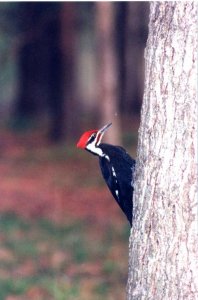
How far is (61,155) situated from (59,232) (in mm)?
7718

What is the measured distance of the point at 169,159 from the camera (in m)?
4.39

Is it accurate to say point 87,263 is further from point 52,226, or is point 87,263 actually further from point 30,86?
point 30,86

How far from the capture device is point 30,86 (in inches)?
984

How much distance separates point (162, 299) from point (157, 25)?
1665 millimetres

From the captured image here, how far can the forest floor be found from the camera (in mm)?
7918

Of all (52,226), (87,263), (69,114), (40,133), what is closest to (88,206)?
(52,226)

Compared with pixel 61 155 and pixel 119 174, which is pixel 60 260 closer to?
pixel 119 174

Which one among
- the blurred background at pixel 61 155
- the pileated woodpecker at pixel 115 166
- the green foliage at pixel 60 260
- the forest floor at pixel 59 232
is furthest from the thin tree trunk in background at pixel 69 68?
the pileated woodpecker at pixel 115 166

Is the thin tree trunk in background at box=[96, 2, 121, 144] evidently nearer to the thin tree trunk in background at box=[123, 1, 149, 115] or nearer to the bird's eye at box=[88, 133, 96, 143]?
the thin tree trunk in background at box=[123, 1, 149, 115]

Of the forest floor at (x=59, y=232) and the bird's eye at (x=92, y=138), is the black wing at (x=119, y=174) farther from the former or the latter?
the forest floor at (x=59, y=232)

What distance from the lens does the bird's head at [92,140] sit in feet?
19.3

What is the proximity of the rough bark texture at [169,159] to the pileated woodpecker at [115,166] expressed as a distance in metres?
1.00

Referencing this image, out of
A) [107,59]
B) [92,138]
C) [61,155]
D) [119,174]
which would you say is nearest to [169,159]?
[119,174]

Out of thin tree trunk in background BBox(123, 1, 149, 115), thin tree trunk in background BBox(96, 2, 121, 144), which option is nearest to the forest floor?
thin tree trunk in background BBox(96, 2, 121, 144)
